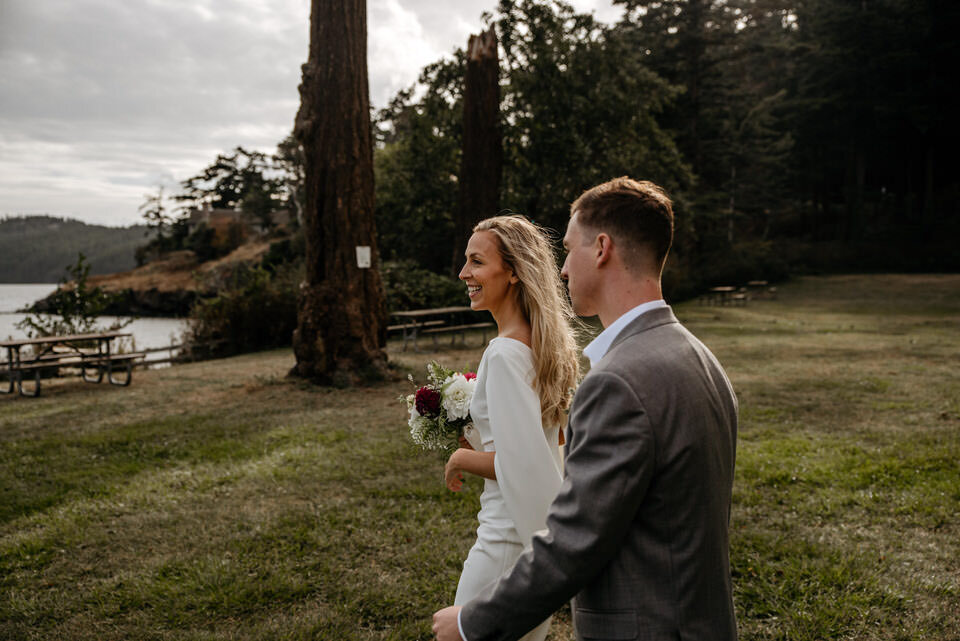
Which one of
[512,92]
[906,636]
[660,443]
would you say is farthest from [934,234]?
[660,443]

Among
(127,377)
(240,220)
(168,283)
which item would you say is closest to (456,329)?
(127,377)

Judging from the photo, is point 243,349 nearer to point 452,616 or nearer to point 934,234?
point 452,616

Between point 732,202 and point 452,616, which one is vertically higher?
point 732,202

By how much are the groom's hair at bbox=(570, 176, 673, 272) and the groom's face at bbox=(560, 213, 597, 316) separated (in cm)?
3

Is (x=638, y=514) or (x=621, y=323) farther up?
(x=621, y=323)

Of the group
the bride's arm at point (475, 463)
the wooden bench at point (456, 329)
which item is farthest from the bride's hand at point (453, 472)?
the wooden bench at point (456, 329)

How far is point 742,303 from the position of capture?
1114 inches

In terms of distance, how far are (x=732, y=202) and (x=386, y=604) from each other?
39981mm

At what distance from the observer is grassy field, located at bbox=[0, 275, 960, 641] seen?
3.83 metres

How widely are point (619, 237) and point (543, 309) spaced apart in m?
0.72

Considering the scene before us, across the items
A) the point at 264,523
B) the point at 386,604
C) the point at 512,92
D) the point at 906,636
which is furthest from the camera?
the point at 512,92

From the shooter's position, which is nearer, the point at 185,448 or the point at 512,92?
the point at 185,448

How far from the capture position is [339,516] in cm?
525

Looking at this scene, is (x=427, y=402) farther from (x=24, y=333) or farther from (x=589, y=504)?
(x=24, y=333)
